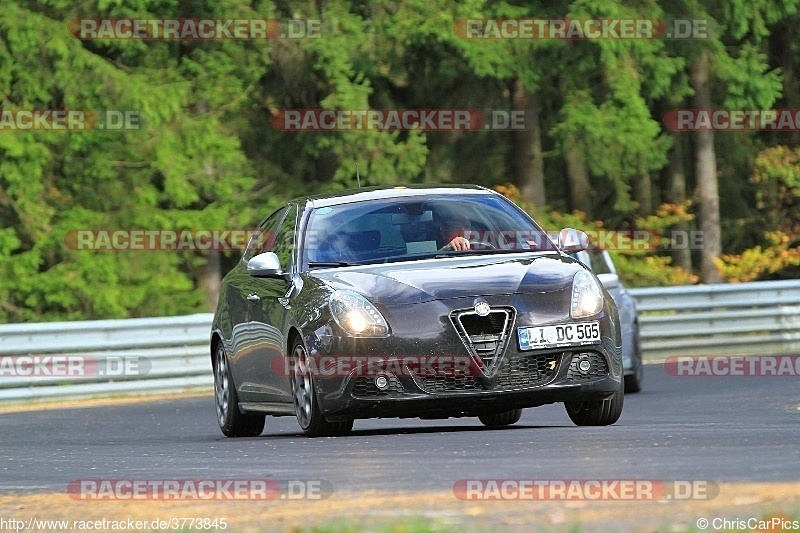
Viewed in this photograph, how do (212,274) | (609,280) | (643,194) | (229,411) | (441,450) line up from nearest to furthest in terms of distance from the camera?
1. (441,450)
2. (229,411)
3. (609,280)
4. (212,274)
5. (643,194)

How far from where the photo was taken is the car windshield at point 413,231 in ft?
42.9

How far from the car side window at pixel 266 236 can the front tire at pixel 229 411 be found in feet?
2.50

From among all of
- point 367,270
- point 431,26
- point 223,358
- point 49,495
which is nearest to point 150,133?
point 431,26

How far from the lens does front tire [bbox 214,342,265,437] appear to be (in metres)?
14.6

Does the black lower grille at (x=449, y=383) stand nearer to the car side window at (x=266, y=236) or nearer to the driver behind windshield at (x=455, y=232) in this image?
the driver behind windshield at (x=455, y=232)

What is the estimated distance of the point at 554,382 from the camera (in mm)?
12195

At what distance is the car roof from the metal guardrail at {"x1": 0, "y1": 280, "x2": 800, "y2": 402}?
920 cm

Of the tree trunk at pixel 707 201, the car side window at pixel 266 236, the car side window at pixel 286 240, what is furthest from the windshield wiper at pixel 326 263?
the tree trunk at pixel 707 201

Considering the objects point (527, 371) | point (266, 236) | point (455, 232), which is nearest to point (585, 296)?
point (527, 371)

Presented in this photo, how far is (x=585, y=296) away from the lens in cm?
1236

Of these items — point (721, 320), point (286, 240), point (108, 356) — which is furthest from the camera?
point (721, 320)

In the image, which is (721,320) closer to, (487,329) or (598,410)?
(598,410)

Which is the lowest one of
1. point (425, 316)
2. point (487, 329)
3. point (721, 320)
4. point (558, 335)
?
point (721, 320)

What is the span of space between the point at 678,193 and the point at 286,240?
96.5ft
